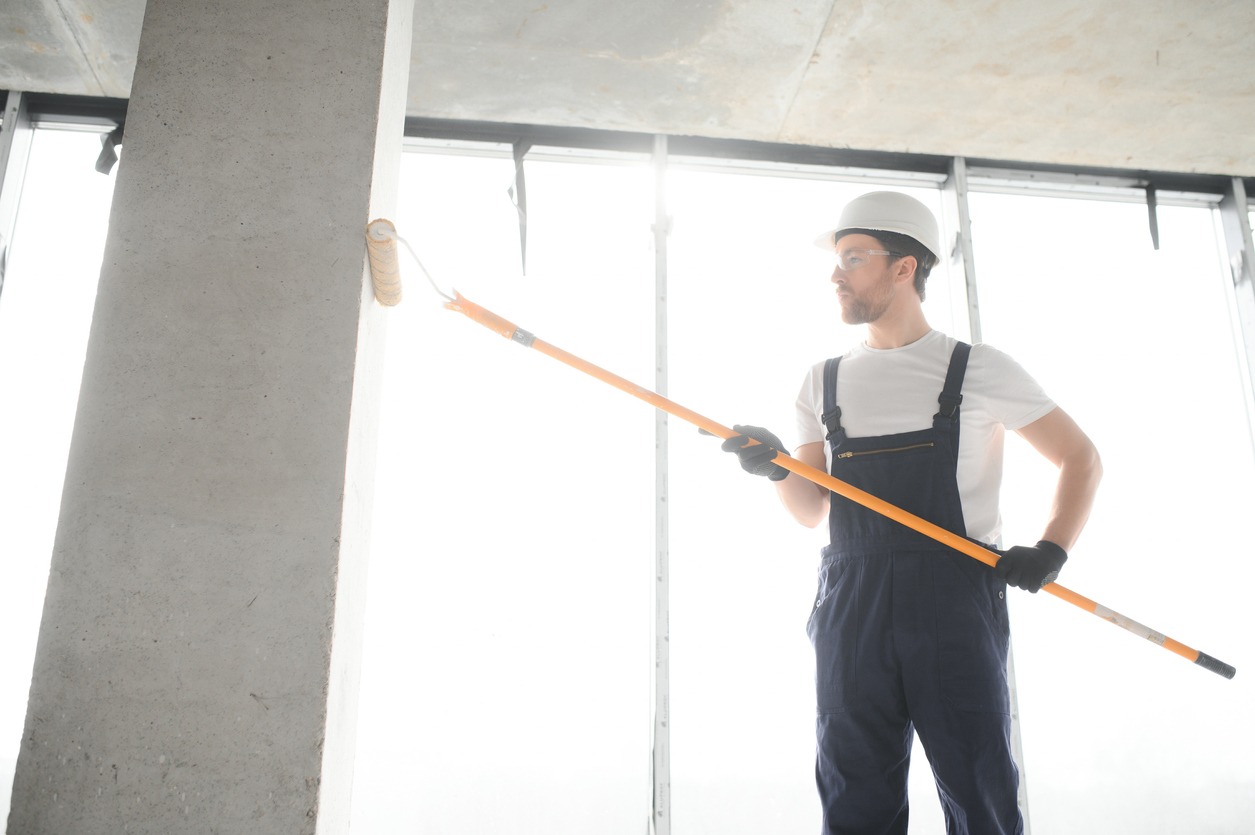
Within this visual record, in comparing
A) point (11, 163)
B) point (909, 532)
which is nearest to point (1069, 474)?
point (909, 532)

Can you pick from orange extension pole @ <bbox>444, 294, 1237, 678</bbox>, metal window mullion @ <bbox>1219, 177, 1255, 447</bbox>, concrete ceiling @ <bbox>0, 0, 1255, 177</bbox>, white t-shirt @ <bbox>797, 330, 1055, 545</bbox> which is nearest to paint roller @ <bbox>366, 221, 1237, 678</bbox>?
orange extension pole @ <bbox>444, 294, 1237, 678</bbox>

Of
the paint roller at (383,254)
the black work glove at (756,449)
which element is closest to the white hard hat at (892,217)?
the black work glove at (756,449)

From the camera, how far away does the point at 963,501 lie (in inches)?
64.0

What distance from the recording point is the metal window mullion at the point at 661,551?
223cm

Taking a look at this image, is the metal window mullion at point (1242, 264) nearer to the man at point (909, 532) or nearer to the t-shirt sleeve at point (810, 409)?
the man at point (909, 532)

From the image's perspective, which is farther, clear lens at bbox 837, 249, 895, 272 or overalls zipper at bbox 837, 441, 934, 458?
clear lens at bbox 837, 249, 895, 272

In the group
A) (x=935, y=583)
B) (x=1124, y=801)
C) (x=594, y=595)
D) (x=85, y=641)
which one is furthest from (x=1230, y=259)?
(x=85, y=641)

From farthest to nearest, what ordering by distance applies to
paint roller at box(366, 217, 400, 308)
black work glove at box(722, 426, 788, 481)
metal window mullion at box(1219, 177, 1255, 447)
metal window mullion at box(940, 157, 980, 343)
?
metal window mullion at box(1219, 177, 1255, 447)
metal window mullion at box(940, 157, 980, 343)
black work glove at box(722, 426, 788, 481)
paint roller at box(366, 217, 400, 308)

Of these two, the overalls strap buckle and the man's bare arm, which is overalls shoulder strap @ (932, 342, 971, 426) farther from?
the man's bare arm

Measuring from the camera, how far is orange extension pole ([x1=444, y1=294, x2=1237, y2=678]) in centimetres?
153

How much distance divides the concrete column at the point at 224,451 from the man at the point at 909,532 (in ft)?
2.77

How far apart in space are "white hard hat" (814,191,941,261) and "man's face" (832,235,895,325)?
1.7 inches

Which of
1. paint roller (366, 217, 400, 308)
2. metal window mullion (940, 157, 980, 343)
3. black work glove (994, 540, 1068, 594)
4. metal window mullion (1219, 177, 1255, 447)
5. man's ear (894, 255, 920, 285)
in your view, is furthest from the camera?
metal window mullion (1219, 177, 1255, 447)

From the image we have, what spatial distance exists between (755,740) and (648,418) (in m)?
0.93
